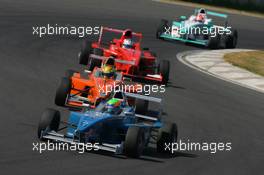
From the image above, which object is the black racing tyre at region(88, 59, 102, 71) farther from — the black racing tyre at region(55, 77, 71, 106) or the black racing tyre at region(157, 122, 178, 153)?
the black racing tyre at region(157, 122, 178, 153)

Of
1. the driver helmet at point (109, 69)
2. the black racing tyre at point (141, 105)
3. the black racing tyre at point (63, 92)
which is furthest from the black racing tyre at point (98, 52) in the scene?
the black racing tyre at point (141, 105)

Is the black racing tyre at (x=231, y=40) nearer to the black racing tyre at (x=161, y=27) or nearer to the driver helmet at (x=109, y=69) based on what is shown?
the black racing tyre at (x=161, y=27)

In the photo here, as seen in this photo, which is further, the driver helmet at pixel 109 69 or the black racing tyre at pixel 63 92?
the driver helmet at pixel 109 69

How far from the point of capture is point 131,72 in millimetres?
22266

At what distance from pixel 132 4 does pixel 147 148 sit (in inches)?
1007

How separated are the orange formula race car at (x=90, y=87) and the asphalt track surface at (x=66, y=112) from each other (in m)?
0.35

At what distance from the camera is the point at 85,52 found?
76.7ft

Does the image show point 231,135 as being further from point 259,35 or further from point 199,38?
point 259,35

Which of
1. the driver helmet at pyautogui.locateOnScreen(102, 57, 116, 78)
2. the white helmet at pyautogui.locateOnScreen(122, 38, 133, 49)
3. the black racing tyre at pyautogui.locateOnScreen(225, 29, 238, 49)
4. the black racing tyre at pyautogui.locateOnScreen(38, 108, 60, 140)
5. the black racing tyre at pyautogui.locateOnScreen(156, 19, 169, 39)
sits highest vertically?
the driver helmet at pyautogui.locateOnScreen(102, 57, 116, 78)

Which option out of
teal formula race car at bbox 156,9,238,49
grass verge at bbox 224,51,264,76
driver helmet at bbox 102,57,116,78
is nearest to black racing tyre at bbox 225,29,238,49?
teal formula race car at bbox 156,9,238,49

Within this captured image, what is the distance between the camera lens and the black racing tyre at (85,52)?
2334cm

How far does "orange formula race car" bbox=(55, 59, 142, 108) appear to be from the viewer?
17031mm

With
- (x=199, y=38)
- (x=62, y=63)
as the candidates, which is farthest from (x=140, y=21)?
(x=62, y=63)

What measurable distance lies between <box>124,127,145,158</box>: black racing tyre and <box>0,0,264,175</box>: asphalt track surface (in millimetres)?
124
